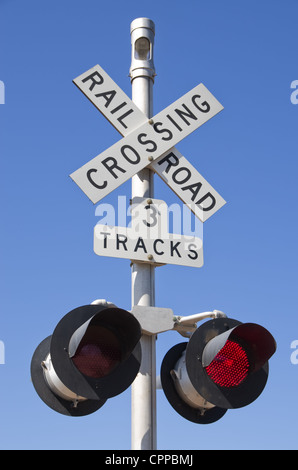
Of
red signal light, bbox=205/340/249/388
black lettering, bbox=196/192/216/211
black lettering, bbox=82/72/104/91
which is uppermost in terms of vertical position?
black lettering, bbox=82/72/104/91

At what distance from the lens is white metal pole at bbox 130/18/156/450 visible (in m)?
3.72

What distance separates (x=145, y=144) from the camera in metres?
4.32

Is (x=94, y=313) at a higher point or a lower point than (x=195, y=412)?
higher

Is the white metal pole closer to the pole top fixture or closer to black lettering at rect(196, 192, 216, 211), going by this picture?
the pole top fixture

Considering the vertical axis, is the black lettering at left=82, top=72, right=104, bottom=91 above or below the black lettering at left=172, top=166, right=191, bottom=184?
above

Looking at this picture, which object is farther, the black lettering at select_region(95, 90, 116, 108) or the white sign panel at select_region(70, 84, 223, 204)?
the black lettering at select_region(95, 90, 116, 108)

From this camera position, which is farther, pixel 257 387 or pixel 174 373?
pixel 174 373

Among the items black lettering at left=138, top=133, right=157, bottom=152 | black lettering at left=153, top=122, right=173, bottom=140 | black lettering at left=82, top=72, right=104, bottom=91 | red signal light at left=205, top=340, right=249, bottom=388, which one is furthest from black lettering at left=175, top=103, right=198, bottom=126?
red signal light at left=205, top=340, right=249, bottom=388

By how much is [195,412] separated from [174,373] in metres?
0.22

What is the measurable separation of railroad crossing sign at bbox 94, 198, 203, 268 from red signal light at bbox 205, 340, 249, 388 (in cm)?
80
